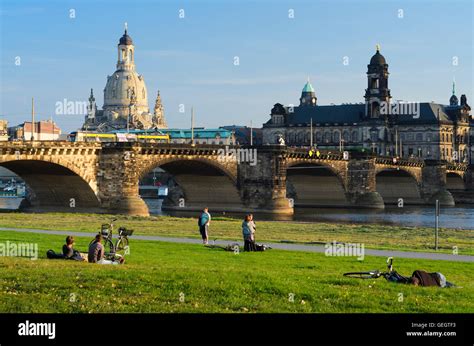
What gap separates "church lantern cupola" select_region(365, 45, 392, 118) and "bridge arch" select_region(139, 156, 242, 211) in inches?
3088

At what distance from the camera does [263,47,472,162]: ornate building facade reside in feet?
549

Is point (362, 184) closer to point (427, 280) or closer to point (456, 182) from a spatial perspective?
point (456, 182)

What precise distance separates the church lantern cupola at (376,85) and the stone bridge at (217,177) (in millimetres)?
31905

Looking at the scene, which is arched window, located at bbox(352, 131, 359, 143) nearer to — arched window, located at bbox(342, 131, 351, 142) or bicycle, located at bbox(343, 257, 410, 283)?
arched window, located at bbox(342, 131, 351, 142)

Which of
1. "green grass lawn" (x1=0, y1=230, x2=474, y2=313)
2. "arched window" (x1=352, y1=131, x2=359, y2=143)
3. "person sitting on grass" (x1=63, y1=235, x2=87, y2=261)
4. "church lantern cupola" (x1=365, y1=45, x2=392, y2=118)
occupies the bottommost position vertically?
"green grass lawn" (x1=0, y1=230, x2=474, y2=313)

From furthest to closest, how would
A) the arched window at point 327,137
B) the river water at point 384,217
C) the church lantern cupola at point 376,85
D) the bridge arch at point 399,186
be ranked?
the arched window at point 327,137 → the church lantern cupola at point 376,85 → the bridge arch at point 399,186 → the river water at point 384,217

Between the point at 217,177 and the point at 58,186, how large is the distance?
2365 centimetres

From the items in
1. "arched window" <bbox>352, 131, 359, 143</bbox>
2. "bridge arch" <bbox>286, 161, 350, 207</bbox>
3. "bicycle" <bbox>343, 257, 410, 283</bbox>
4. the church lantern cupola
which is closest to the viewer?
"bicycle" <bbox>343, 257, 410, 283</bbox>

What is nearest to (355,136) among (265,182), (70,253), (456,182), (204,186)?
(456,182)

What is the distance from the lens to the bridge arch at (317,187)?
106m

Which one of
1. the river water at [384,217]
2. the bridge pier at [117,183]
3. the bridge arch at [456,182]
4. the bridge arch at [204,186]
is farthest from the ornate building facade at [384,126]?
the bridge pier at [117,183]

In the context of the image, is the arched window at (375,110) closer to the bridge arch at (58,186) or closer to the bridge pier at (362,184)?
the bridge pier at (362,184)

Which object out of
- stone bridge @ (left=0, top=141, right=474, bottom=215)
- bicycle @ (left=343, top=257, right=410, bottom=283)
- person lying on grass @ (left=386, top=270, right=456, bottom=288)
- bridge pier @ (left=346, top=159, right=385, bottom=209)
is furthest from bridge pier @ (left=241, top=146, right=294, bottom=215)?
person lying on grass @ (left=386, top=270, right=456, bottom=288)
